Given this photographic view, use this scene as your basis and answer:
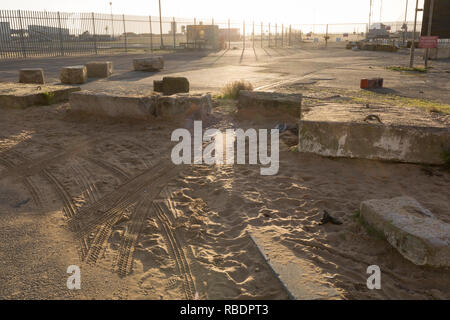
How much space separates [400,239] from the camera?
2619 millimetres

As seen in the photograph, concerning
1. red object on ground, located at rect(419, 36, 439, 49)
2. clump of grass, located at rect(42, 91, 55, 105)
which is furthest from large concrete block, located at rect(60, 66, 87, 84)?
red object on ground, located at rect(419, 36, 439, 49)

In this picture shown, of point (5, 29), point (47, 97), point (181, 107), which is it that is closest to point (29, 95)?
point (47, 97)

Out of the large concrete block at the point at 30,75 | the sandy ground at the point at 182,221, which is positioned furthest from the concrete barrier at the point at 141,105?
the large concrete block at the point at 30,75

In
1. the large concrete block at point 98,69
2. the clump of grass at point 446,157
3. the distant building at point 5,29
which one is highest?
the distant building at point 5,29

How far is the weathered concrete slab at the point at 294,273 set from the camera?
2266 mm

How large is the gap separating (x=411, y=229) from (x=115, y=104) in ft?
18.0

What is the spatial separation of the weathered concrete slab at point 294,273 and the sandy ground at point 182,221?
0.06m

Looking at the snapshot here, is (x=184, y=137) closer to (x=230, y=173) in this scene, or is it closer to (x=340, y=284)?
(x=230, y=173)

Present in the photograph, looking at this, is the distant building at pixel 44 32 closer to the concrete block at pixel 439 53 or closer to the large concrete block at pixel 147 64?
the large concrete block at pixel 147 64

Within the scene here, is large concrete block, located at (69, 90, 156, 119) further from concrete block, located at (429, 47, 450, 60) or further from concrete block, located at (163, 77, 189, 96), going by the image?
concrete block, located at (429, 47, 450, 60)

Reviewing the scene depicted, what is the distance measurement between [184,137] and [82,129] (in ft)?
6.00

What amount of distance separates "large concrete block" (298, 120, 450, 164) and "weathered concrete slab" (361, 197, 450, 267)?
4.31ft

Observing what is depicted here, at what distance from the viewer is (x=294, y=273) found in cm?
247

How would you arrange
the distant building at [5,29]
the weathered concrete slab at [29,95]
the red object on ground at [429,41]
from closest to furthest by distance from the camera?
the weathered concrete slab at [29,95], the red object on ground at [429,41], the distant building at [5,29]
